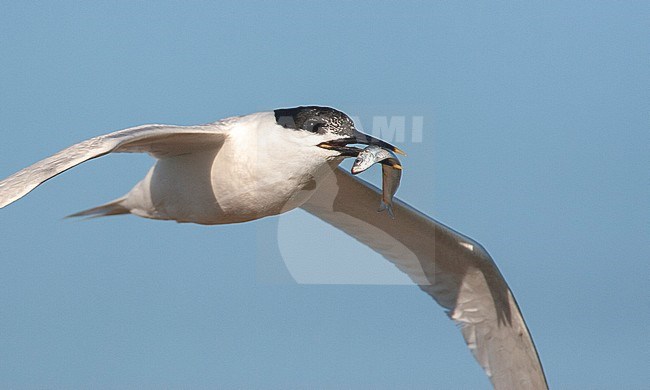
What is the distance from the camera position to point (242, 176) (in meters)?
6.09

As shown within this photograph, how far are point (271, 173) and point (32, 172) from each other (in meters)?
1.36

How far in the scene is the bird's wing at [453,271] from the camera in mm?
7559

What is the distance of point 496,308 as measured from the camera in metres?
7.71

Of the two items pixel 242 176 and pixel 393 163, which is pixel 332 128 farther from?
pixel 242 176

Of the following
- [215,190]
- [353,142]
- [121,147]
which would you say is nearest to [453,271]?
[215,190]

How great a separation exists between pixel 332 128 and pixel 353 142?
0.13 meters

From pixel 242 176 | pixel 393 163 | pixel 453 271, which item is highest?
pixel 393 163

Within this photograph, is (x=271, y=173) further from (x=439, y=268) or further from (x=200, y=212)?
(x=439, y=268)

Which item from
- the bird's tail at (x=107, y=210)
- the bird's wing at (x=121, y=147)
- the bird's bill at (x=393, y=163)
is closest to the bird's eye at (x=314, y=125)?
the bird's bill at (x=393, y=163)

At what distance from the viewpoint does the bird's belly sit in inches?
235

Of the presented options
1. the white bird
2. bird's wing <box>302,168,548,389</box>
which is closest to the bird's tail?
the white bird

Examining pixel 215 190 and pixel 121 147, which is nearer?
pixel 121 147

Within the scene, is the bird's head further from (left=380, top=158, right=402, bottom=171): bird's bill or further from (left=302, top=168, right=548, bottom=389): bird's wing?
(left=302, top=168, right=548, bottom=389): bird's wing

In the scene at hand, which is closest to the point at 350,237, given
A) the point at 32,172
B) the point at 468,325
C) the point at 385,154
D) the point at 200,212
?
the point at 468,325
